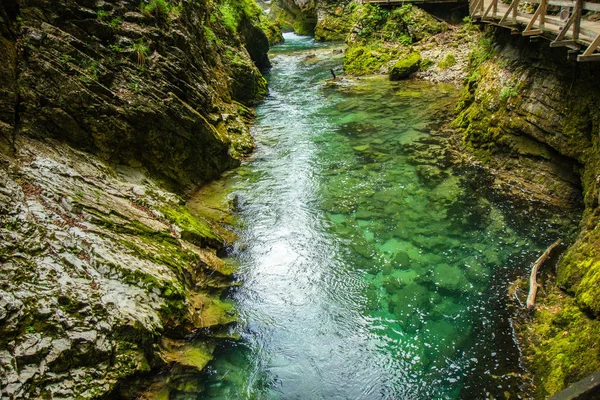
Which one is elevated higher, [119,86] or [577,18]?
[577,18]

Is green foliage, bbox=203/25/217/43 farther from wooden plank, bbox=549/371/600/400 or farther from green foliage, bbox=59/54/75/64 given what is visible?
wooden plank, bbox=549/371/600/400

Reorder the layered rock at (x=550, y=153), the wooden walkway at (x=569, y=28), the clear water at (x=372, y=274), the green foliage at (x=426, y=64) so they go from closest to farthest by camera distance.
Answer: the layered rock at (x=550, y=153)
the clear water at (x=372, y=274)
the wooden walkway at (x=569, y=28)
the green foliage at (x=426, y=64)

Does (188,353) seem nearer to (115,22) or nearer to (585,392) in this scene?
(585,392)

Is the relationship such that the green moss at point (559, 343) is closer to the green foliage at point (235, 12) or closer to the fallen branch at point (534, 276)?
the fallen branch at point (534, 276)

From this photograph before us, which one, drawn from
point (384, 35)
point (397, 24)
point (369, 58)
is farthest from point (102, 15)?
point (397, 24)

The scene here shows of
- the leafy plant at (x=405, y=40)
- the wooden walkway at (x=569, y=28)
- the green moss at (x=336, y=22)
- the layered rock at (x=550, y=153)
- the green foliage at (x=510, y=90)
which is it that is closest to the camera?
the layered rock at (x=550, y=153)

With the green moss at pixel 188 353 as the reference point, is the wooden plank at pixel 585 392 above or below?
above

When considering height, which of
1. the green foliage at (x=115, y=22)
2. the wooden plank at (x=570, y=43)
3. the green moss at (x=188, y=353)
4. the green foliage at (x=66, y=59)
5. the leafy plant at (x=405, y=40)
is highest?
the leafy plant at (x=405, y=40)

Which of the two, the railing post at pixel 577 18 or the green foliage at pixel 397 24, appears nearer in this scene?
the railing post at pixel 577 18

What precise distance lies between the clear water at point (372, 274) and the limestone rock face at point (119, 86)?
199 centimetres

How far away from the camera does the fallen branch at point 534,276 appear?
20.7 ft

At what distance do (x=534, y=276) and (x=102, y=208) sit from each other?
8453 millimetres

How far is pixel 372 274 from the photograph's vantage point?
7.73m

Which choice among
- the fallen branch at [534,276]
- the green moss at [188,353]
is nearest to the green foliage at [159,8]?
the green moss at [188,353]
